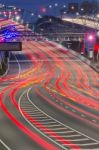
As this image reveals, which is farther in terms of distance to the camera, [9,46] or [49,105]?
[9,46]

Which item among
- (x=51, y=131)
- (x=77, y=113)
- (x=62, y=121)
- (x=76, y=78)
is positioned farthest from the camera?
(x=76, y=78)

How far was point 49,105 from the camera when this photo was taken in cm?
6475

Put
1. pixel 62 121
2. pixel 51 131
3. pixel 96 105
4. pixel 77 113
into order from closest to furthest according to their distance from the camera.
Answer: pixel 51 131, pixel 62 121, pixel 77 113, pixel 96 105

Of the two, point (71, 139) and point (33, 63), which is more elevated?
point (71, 139)

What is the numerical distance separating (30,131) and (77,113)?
12.8m

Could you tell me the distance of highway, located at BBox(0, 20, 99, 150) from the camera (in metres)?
41.4

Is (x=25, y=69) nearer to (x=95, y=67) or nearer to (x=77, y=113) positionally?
(x=95, y=67)

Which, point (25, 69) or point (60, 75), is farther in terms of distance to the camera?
point (25, 69)

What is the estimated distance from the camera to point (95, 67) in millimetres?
117562

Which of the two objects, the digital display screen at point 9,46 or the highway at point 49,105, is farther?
the digital display screen at point 9,46

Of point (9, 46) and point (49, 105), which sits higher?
point (9, 46)

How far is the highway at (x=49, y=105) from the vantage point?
41.4 metres

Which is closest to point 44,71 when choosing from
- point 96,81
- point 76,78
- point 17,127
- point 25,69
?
point 25,69

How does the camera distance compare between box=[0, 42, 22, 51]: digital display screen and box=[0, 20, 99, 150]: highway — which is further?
box=[0, 42, 22, 51]: digital display screen
